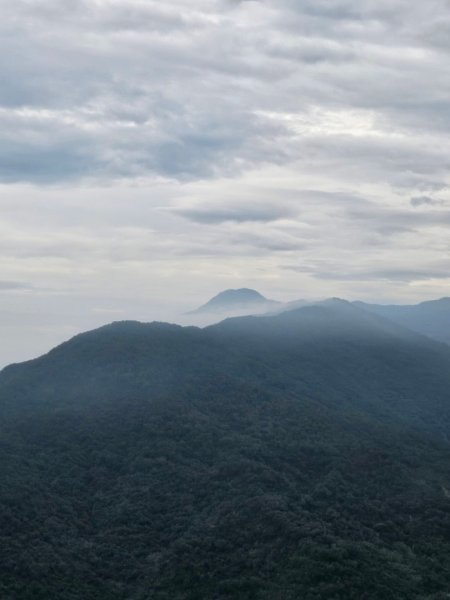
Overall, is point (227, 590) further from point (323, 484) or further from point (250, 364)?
point (250, 364)

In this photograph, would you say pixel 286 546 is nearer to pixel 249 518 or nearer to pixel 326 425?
pixel 249 518

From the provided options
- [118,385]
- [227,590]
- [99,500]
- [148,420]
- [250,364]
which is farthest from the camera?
[250,364]

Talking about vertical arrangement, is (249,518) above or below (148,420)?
below

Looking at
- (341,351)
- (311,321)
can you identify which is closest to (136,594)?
(341,351)

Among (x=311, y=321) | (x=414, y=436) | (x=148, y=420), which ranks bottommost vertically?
(x=414, y=436)

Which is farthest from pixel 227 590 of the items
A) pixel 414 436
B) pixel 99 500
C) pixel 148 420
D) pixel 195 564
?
pixel 414 436

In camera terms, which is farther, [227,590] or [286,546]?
[286,546]

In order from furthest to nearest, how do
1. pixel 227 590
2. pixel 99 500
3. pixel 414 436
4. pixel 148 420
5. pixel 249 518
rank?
pixel 414 436 < pixel 148 420 < pixel 99 500 < pixel 249 518 < pixel 227 590
